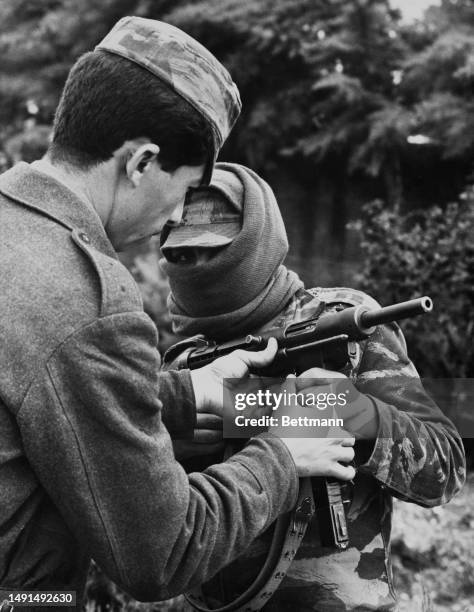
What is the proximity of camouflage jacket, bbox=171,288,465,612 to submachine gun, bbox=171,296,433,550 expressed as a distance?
108mm

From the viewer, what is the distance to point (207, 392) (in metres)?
2.59

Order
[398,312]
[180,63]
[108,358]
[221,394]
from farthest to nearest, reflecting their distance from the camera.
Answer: [221,394], [398,312], [180,63], [108,358]

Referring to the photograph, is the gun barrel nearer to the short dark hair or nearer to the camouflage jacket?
the camouflage jacket

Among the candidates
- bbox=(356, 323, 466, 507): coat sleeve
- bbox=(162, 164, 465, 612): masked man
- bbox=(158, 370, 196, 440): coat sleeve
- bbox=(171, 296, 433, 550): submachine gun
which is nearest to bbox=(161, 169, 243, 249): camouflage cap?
bbox=(162, 164, 465, 612): masked man

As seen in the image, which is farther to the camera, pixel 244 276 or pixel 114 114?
pixel 244 276

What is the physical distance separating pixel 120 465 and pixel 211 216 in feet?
4.50

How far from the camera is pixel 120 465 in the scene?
173 cm

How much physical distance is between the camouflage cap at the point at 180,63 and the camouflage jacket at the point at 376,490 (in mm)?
929

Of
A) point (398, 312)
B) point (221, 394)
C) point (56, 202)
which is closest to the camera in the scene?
point (56, 202)

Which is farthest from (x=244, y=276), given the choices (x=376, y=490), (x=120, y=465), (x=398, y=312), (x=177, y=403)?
(x=120, y=465)

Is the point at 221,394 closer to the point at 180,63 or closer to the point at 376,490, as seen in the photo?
the point at 376,490

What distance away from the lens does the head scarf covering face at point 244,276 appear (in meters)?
2.84

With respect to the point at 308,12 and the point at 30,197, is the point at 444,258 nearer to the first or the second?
the point at 308,12

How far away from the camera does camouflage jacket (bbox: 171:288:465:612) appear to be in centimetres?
249
